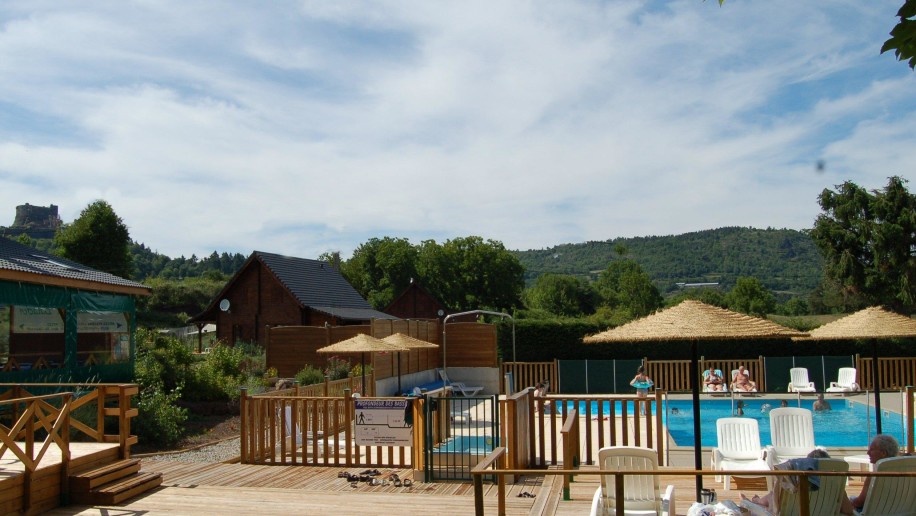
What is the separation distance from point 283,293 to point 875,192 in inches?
941

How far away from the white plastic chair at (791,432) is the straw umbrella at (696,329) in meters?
1.71

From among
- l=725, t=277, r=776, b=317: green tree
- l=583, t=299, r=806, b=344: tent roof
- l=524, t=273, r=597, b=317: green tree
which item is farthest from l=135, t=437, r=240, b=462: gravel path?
l=524, t=273, r=597, b=317: green tree

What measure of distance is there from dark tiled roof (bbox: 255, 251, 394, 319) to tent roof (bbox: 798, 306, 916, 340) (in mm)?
20250

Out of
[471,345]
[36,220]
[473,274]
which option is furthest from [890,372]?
[36,220]

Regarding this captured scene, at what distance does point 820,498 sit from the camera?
6.41 m

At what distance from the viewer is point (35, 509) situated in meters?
8.29

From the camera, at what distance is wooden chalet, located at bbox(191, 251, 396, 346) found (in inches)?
1172

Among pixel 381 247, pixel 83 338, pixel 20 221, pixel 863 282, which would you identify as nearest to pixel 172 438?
pixel 83 338

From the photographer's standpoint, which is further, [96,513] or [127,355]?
[127,355]

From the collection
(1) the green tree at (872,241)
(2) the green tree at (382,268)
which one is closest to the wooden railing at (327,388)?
(1) the green tree at (872,241)

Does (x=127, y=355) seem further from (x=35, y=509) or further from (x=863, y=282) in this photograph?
(x=863, y=282)

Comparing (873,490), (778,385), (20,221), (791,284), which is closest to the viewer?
(873,490)

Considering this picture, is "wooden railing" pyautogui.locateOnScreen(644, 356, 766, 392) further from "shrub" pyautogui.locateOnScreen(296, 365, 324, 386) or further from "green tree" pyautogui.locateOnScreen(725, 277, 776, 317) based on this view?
"green tree" pyautogui.locateOnScreen(725, 277, 776, 317)

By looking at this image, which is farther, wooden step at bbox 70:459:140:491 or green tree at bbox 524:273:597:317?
green tree at bbox 524:273:597:317
